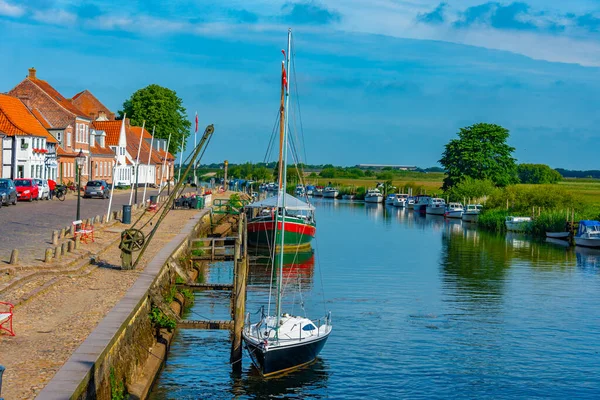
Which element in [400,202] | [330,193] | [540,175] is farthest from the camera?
[540,175]

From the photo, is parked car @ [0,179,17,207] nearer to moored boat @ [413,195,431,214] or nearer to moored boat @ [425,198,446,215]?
moored boat @ [425,198,446,215]

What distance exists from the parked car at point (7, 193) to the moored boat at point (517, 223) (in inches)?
1847

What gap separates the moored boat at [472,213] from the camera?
96.9 metres

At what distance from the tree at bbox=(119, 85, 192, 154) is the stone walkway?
8727cm

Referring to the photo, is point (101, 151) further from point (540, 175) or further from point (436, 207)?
point (540, 175)

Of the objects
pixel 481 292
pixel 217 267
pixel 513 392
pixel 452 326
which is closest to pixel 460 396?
pixel 513 392

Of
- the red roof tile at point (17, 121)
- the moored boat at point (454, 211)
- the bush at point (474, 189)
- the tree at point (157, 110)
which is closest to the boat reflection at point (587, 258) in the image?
the moored boat at point (454, 211)

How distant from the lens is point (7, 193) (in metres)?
53.1

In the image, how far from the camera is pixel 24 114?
73562 millimetres

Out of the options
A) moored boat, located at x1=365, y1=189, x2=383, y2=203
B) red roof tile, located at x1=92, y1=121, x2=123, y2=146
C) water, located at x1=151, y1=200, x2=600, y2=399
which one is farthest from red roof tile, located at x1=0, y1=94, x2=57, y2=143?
moored boat, located at x1=365, y1=189, x2=383, y2=203

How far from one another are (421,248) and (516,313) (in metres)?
27.4

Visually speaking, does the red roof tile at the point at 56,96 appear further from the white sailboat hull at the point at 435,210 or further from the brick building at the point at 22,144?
A: the white sailboat hull at the point at 435,210

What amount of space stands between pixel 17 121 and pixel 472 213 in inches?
2086

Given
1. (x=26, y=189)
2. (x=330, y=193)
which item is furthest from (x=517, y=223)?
(x=330, y=193)
